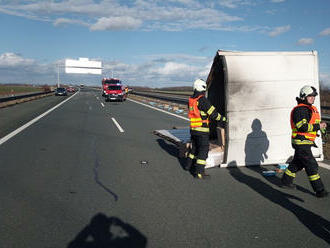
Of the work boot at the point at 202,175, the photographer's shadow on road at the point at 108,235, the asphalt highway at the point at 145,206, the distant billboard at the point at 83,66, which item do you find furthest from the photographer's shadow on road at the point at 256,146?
the distant billboard at the point at 83,66

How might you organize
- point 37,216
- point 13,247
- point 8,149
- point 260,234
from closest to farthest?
point 13,247 → point 260,234 → point 37,216 → point 8,149

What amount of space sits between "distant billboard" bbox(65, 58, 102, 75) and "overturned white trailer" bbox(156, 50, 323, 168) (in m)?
55.7

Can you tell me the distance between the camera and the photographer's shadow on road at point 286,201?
3833 millimetres

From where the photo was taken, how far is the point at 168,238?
3.59 metres

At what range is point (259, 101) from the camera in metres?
6.93

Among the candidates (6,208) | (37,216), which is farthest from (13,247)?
(6,208)

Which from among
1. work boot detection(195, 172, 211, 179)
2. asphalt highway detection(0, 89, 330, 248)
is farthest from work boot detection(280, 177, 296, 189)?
work boot detection(195, 172, 211, 179)

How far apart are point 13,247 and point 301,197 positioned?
4.02 meters

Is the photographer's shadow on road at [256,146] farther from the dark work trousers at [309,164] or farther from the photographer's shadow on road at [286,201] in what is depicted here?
the dark work trousers at [309,164]

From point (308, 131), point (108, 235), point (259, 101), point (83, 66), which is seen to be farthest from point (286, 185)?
point (83, 66)

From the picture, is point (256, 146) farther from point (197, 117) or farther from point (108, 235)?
point (108, 235)

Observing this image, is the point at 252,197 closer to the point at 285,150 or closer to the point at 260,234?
the point at 260,234

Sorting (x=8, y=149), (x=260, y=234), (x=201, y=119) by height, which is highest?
(x=201, y=119)

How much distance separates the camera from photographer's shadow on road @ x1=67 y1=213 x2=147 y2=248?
3457 mm
